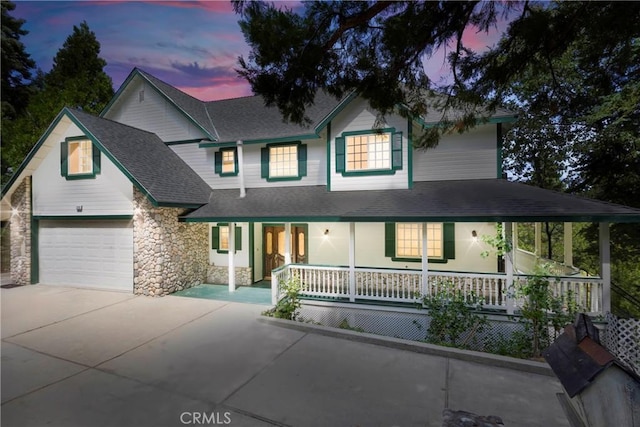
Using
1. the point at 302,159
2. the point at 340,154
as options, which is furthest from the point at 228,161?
the point at 340,154

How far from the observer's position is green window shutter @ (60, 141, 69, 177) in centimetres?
1025

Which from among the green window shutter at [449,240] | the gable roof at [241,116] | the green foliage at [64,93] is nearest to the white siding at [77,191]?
the gable roof at [241,116]

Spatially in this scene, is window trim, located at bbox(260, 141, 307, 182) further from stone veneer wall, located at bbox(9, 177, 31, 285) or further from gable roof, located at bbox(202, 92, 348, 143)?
A: stone veneer wall, located at bbox(9, 177, 31, 285)

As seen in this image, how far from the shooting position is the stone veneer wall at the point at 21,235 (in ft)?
35.6

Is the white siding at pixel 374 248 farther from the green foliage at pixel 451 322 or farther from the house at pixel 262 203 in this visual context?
the green foliage at pixel 451 322

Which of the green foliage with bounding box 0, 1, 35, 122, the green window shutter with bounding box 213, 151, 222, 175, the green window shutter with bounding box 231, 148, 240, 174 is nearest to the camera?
the green window shutter with bounding box 231, 148, 240, 174

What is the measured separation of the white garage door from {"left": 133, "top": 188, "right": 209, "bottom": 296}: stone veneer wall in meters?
0.62

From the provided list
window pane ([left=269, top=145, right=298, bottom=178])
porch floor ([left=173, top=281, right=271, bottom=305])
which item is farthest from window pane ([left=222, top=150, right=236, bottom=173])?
porch floor ([left=173, top=281, right=271, bottom=305])

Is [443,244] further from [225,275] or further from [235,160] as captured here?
[235,160]

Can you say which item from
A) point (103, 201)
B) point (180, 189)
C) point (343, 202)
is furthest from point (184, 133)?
point (343, 202)

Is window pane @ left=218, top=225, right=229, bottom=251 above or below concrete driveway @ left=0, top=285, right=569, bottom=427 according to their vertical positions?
above

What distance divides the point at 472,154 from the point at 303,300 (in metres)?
6.71

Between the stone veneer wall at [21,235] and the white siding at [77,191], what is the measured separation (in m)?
0.37

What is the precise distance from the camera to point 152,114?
12.9 metres
